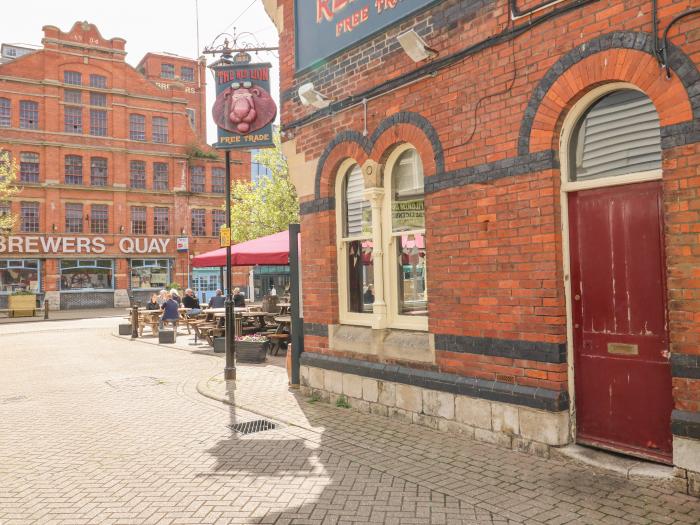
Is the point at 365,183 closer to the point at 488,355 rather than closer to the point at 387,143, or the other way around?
the point at 387,143

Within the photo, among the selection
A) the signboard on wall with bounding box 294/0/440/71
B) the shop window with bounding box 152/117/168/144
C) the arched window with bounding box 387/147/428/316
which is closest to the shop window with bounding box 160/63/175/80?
the shop window with bounding box 152/117/168/144

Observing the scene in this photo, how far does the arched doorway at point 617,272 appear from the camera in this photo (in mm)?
4488

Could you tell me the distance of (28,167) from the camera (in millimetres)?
34344

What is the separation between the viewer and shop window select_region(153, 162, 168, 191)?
38562 mm

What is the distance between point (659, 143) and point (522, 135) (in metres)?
1.17

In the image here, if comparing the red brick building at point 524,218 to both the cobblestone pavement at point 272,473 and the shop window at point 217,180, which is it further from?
the shop window at point 217,180

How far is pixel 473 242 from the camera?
572 cm

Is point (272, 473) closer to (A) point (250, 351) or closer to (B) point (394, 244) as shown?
(B) point (394, 244)

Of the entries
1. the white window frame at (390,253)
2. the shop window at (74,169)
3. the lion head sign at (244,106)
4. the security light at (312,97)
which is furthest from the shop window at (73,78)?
the white window frame at (390,253)

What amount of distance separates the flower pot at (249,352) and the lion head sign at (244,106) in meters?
4.31

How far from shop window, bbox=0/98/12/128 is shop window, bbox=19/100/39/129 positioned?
583mm

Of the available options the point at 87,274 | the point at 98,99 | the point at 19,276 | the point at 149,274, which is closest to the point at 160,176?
the point at 98,99

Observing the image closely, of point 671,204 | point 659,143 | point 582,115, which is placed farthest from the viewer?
point 582,115

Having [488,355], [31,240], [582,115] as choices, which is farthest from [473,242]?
[31,240]
